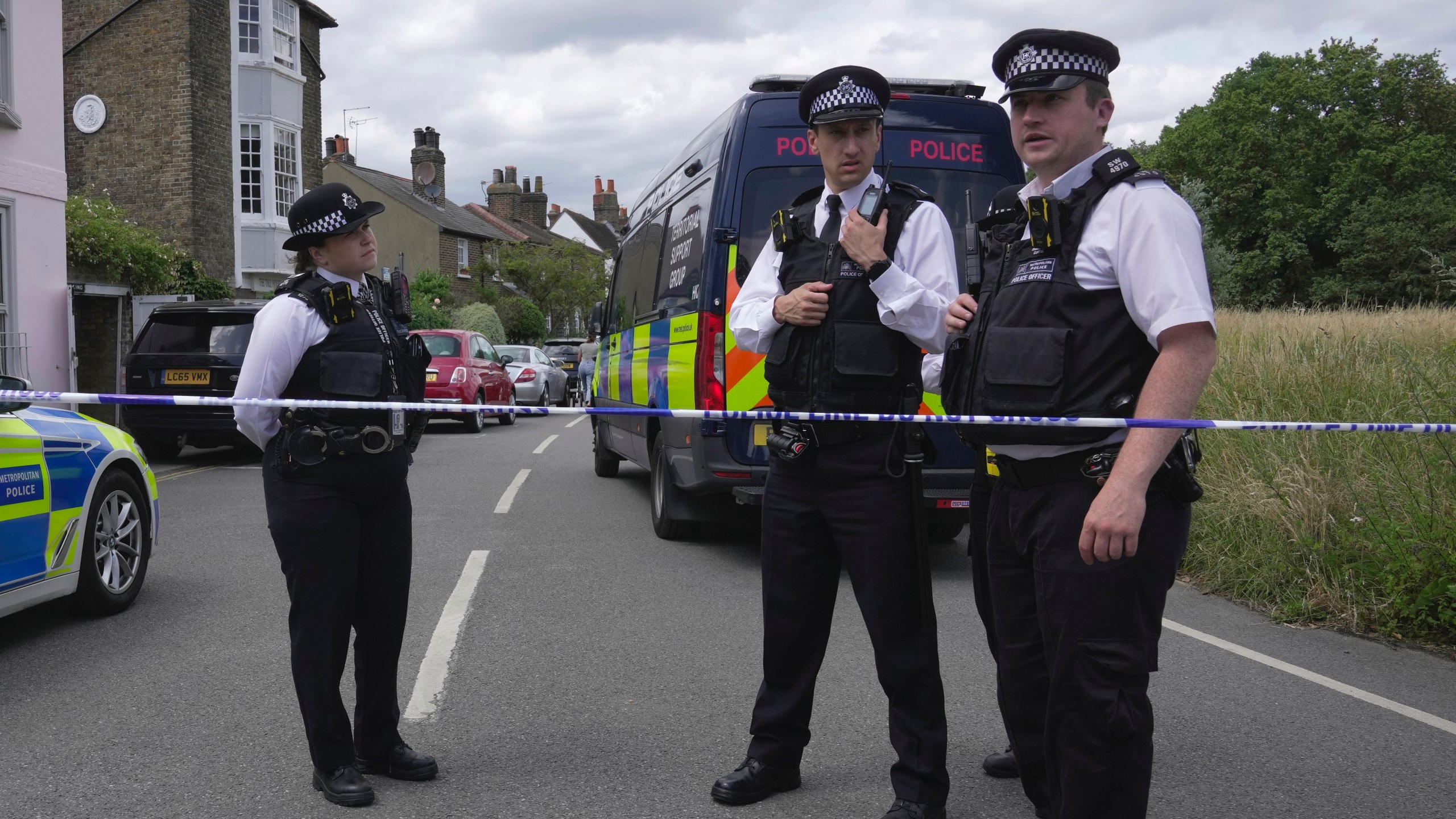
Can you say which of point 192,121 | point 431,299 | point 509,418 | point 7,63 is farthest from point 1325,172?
point 7,63

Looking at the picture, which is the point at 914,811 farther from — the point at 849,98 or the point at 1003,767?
the point at 849,98

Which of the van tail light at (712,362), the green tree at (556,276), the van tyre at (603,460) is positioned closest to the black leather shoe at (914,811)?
the van tail light at (712,362)

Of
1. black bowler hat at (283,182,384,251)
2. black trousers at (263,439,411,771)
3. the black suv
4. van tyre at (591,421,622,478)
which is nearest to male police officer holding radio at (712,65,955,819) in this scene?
black trousers at (263,439,411,771)

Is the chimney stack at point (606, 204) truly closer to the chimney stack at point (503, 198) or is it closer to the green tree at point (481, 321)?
the chimney stack at point (503, 198)

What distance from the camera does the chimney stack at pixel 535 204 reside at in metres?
67.9

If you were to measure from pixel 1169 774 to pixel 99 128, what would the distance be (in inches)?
1061

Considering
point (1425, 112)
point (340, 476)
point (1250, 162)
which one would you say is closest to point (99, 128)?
point (340, 476)

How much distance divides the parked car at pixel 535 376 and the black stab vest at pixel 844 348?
18296mm

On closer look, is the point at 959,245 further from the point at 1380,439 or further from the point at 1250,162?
the point at 1250,162

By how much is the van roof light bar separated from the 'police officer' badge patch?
423cm

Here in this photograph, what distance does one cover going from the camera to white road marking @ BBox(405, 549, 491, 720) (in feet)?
14.4

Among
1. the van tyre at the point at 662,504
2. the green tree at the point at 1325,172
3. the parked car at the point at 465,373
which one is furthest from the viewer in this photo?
the green tree at the point at 1325,172

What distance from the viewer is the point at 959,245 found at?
6.76 m

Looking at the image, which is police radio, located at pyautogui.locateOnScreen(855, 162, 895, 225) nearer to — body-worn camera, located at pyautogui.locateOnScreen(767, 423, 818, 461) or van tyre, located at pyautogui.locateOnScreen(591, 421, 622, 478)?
body-worn camera, located at pyautogui.locateOnScreen(767, 423, 818, 461)
